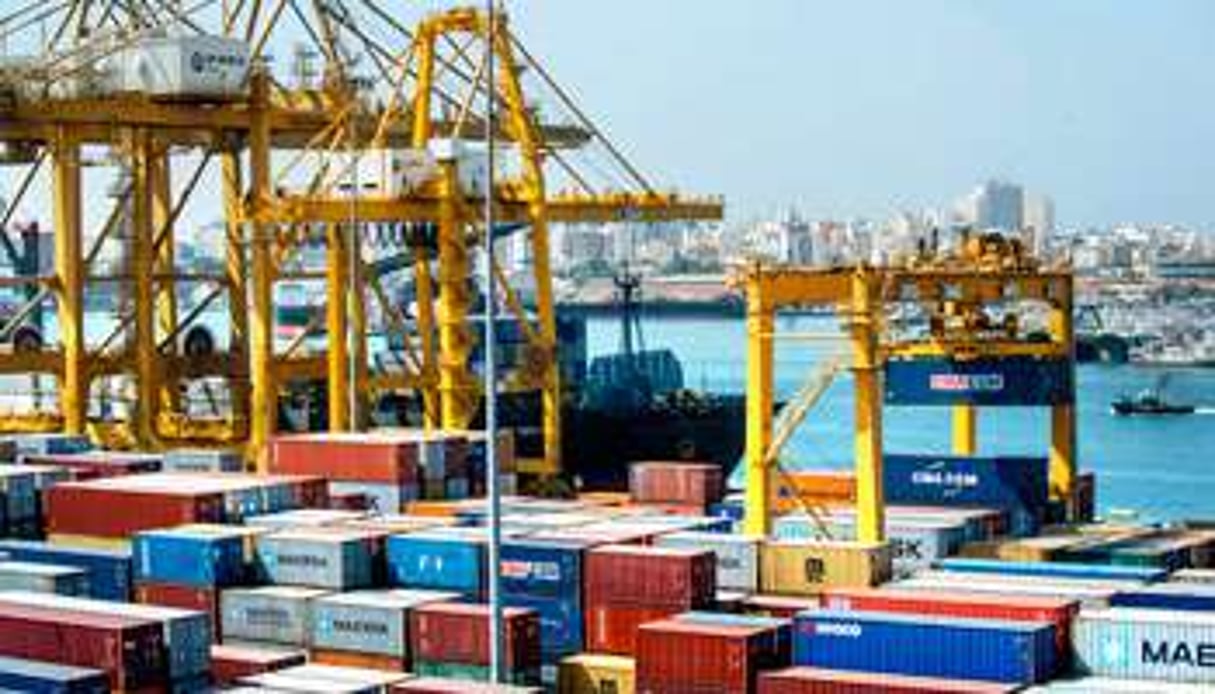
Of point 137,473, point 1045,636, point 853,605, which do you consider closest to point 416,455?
point 137,473

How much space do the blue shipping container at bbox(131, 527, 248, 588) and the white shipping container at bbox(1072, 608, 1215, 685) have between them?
13832 millimetres

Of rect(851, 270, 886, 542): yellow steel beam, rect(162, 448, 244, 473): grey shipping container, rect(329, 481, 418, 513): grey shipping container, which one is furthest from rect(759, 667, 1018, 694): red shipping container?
rect(162, 448, 244, 473): grey shipping container

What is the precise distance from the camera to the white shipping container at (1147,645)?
24.6 meters

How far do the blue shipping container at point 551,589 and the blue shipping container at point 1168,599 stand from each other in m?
8.12

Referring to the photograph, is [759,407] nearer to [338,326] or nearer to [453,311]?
[453,311]

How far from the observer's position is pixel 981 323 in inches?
1537

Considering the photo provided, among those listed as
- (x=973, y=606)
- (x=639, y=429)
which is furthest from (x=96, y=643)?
(x=639, y=429)

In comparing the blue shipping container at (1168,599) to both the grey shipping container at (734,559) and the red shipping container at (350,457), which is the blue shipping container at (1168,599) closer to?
the grey shipping container at (734,559)

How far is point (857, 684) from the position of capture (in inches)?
958

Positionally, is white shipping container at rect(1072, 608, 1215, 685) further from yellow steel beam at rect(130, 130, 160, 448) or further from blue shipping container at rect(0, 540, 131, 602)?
yellow steel beam at rect(130, 130, 160, 448)

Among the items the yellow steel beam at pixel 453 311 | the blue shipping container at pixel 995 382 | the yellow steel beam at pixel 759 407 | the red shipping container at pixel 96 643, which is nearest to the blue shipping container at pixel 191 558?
the red shipping container at pixel 96 643

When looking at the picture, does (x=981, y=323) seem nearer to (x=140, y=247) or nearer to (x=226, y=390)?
(x=140, y=247)

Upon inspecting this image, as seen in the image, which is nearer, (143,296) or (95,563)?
(95,563)

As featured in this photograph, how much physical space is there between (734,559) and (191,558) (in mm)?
8863
